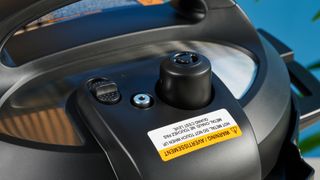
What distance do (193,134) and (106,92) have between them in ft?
0.30

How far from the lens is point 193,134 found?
17.7 inches

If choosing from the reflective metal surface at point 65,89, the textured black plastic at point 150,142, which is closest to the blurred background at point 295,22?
the reflective metal surface at point 65,89

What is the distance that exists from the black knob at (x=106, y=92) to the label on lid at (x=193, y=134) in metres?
0.05

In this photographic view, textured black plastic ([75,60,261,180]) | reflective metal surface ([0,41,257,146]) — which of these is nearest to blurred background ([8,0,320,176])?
reflective metal surface ([0,41,257,146])

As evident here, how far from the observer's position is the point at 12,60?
1.69ft

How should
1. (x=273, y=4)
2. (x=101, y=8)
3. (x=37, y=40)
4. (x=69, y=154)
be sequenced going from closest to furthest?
(x=69, y=154)
(x=37, y=40)
(x=101, y=8)
(x=273, y=4)

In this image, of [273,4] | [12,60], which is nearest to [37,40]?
[12,60]

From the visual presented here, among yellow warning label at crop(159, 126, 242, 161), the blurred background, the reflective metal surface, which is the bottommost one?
the blurred background

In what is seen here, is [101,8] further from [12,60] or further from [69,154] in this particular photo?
[69,154]

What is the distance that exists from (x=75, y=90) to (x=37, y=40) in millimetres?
107

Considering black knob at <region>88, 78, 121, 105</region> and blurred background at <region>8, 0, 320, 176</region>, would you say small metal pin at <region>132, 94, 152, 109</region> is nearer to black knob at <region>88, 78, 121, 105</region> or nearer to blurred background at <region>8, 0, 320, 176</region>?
black knob at <region>88, 78, 121, 105</region>

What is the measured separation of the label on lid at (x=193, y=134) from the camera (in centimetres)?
44

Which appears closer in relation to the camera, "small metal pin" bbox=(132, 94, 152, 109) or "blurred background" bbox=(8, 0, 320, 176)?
"small metal pin" bbox=(132, 94, 152, 109)

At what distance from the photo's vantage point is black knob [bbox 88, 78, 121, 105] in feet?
1.50
